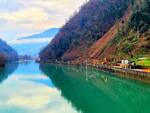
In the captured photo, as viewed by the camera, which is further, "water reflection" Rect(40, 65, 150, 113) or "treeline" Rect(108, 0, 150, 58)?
"treeline" Rect(108, 0, 150, 58)

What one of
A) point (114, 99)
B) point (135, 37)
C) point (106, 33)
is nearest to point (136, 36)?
point (135, 37)

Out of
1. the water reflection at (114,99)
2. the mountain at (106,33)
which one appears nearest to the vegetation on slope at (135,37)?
the mountain at (106,33)

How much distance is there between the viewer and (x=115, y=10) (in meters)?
149

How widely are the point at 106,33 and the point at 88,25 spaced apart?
93.9ft

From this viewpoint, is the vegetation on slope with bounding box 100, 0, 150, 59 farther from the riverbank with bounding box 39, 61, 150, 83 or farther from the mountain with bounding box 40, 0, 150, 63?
the riverbank with bounding box 39, 61, 150, 83

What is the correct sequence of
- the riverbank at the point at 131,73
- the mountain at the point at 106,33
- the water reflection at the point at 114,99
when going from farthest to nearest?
1. the mountain at the point at 106,33
2. the riverbank at the point at 131,73
3. the water reflection at the point at 114,99

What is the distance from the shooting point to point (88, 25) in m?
169

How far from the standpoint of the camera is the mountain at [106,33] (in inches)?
3893

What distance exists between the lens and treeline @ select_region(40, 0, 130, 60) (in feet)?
495

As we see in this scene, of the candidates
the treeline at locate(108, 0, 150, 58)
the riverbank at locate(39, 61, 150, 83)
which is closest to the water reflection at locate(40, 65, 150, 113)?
the riverbank at locate(39, 61, 150, 83)

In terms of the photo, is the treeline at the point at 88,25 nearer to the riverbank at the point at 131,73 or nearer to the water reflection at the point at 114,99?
the riverbank at the point at 131,73

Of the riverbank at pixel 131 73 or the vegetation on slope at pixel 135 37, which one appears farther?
the vegetation on slope at pixel 135 37

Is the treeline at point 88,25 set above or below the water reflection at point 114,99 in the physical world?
above

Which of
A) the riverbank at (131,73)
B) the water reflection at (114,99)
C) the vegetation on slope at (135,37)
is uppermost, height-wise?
the vegetation on slope at (135,37)
